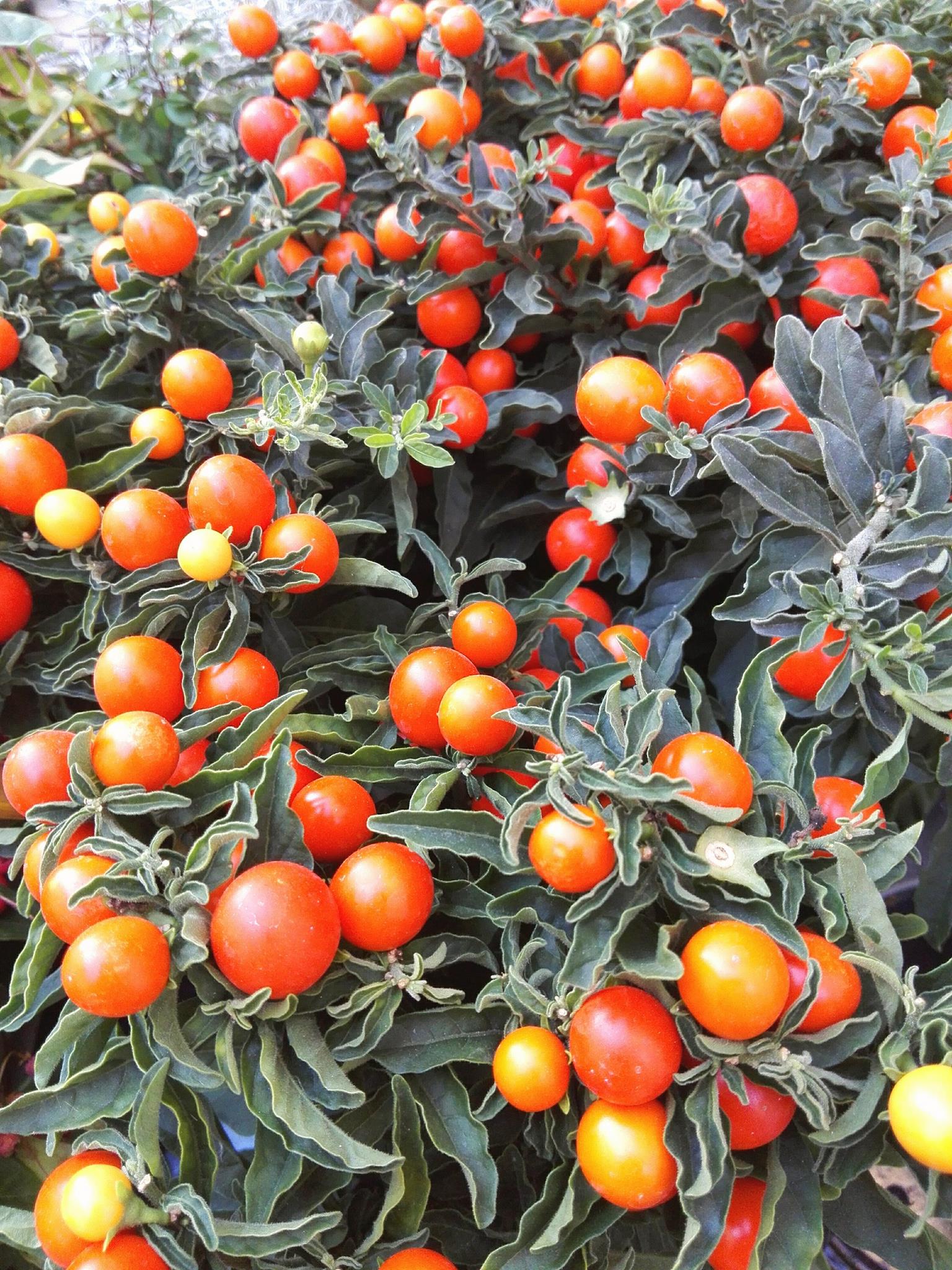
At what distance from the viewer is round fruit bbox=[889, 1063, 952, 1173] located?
45cm

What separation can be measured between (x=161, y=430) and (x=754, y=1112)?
0.76 meters

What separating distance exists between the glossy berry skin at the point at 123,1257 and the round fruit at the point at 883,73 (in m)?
1.21

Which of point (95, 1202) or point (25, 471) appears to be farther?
point (25, 471)

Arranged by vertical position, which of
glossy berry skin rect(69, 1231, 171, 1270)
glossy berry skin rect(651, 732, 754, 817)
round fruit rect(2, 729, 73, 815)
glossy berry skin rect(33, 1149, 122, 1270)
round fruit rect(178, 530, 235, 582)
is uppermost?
round fruit rect(178, 530, 235, 582)

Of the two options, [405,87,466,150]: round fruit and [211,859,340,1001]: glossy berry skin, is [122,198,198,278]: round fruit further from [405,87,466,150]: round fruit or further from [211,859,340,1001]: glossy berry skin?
[211,859,340,1001]: glossy berry skin

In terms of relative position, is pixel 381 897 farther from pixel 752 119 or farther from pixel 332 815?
pixel 752 119

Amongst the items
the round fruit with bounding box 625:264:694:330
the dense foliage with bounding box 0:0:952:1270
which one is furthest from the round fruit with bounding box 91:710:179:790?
the round fruit with bounding box 625:264:694:330

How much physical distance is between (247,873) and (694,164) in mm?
1060

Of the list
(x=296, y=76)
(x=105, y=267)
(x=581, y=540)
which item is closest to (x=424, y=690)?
(x=581, y=540)

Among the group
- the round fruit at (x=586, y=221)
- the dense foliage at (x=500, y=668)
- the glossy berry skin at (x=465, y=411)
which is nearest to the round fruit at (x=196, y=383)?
the dense foliage at (x=500, y=668)

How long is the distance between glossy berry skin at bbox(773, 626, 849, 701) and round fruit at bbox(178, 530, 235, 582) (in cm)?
45

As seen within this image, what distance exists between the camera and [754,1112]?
1.72 feet

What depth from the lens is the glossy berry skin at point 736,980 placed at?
0.48 meters

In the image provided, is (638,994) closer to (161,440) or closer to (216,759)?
(216,759)
